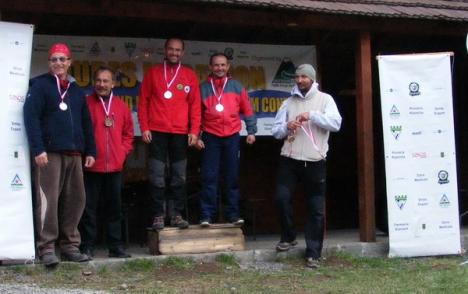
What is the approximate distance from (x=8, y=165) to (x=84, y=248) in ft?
4.09

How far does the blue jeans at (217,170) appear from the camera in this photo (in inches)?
328

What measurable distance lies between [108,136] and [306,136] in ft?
6.78

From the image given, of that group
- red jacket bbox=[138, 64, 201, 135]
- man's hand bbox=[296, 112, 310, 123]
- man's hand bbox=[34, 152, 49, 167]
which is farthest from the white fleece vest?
man's hand bbox=[34, 152, 49, 167]

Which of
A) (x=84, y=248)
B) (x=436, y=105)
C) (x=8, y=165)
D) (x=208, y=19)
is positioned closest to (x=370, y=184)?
(x=436, y=105)

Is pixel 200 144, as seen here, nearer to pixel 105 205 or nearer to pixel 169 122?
pixel 169 122

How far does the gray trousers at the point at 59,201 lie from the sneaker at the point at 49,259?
0.11ft

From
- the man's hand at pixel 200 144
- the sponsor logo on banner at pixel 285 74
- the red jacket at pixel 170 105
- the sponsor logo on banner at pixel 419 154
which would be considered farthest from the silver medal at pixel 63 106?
the sponsor logo on banner at pixel 419 154

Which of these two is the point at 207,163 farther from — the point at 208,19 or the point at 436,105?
the point at 436,105

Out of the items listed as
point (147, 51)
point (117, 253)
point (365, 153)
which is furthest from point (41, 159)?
point (365, 153)

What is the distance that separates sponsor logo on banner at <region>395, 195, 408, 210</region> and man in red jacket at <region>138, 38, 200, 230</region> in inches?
93.3

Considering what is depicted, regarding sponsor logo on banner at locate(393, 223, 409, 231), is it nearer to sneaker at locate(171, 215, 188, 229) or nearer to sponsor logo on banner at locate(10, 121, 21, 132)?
sneaker at locate(171, 215, 188, 229)

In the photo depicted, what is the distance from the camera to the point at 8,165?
23.8 ft

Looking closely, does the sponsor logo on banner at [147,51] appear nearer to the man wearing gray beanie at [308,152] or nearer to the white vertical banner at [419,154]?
the man wearing gray beanie at [308,152]

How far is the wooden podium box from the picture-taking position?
808 cm
